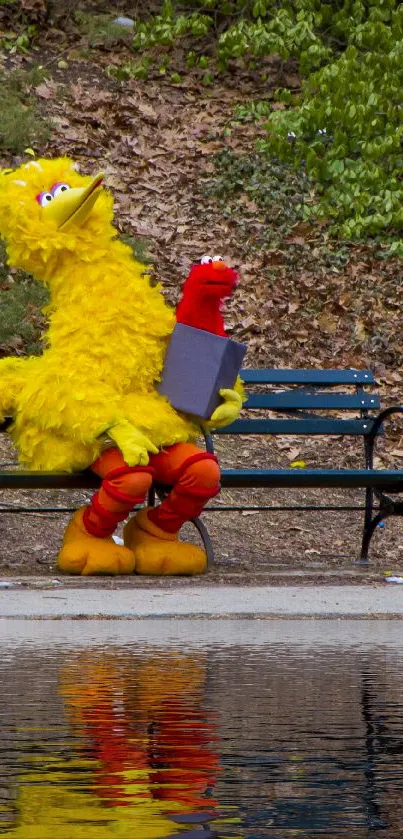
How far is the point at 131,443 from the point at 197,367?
58 centimetres

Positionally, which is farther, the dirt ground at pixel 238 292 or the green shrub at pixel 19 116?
the green shrub at pixel 19 116

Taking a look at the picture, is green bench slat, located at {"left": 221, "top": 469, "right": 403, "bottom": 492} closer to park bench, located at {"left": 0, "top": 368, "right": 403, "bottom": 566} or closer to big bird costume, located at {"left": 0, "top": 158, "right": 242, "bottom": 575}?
park bench, located at {"left": 0, "top": 368, "right": 403, "bottom": 566}

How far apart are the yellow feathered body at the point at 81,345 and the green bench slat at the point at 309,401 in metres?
1.17

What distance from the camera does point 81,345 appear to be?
24.4 feet

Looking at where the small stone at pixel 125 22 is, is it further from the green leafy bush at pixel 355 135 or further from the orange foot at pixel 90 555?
the orange foot at pixel 90 555

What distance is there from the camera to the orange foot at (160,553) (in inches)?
299

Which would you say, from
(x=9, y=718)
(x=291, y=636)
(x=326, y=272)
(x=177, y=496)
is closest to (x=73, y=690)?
(x=9, y=718)

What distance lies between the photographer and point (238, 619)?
6359mm

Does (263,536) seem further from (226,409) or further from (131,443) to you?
(131,443)

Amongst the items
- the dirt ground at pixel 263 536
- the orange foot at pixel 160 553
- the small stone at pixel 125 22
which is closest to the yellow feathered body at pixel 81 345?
the orange foot at pixel 160 553

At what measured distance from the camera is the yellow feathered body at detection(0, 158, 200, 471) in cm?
739

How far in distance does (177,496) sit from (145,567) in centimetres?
40

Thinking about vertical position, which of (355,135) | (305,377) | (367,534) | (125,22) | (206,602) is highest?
(125,22)

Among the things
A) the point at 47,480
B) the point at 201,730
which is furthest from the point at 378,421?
the point at 201,730
